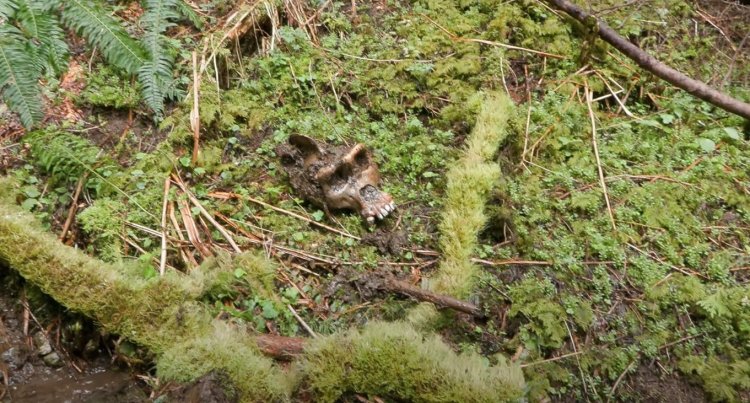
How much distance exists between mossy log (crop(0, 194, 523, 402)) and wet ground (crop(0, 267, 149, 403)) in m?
0.20

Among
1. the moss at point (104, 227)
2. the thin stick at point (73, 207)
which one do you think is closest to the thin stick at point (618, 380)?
the moss at point (104, 227)

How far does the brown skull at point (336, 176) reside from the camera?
3.31 meters

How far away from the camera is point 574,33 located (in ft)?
14.6

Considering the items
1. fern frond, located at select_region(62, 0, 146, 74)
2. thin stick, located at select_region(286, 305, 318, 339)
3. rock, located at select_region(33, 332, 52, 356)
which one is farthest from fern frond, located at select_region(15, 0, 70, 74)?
thin stick, located at select_region(286, 305, 318, 339)

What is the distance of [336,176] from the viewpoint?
334cm

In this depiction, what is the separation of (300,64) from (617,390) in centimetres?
302

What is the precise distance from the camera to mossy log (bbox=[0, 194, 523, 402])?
229 cm

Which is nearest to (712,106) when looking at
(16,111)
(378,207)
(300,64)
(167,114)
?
(378,207)

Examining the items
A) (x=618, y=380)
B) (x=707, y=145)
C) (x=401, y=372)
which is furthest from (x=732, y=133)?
(x=401, y=372)

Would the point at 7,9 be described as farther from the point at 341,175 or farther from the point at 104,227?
the point at 341,175

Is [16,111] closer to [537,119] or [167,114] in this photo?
[167,114]

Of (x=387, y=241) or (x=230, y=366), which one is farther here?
(x=387, y=241)

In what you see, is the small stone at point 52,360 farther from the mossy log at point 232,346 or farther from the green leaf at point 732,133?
the green leaf at point 732,133

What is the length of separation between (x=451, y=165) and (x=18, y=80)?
108 inches
